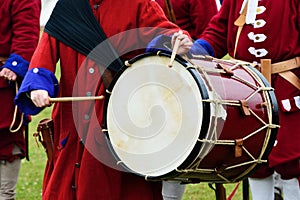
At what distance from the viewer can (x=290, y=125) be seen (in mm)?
5836

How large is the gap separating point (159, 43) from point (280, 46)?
114 centimetres

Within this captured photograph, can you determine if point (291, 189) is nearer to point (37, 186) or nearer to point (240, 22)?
point (240, 22)

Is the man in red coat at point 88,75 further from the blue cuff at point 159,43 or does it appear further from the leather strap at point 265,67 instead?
the leather strap at point 265,67

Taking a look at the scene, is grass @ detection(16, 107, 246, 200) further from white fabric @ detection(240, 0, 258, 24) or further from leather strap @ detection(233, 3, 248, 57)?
white fabric @ detection(240, 0, 258, 24)

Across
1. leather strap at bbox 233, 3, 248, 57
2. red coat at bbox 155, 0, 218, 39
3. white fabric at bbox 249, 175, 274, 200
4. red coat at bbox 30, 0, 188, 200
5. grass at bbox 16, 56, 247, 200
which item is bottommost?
grass at bbox 16, 56, 247, 200

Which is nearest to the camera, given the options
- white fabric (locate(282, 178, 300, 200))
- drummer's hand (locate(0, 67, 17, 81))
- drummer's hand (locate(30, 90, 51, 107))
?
drummer's hand (locate(30, 90, 51, 107))

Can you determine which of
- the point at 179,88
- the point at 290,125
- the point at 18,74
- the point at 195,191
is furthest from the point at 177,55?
the point at 195,191

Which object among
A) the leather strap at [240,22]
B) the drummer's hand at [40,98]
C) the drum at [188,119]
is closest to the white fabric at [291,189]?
the leather strap at [240,22]

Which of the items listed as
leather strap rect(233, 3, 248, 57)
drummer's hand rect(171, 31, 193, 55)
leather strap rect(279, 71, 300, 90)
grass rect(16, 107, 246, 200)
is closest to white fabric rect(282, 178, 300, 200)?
leather strap rect(279, 71, 300, 90)

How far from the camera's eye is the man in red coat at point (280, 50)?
5766 millimetres

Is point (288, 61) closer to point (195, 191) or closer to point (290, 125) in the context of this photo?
point (290, 125)

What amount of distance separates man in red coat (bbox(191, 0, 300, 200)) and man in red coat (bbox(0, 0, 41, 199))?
141cm

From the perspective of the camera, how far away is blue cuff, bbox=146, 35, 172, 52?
16.0 feet

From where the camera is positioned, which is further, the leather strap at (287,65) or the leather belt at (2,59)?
the leather belt at (2,59)
